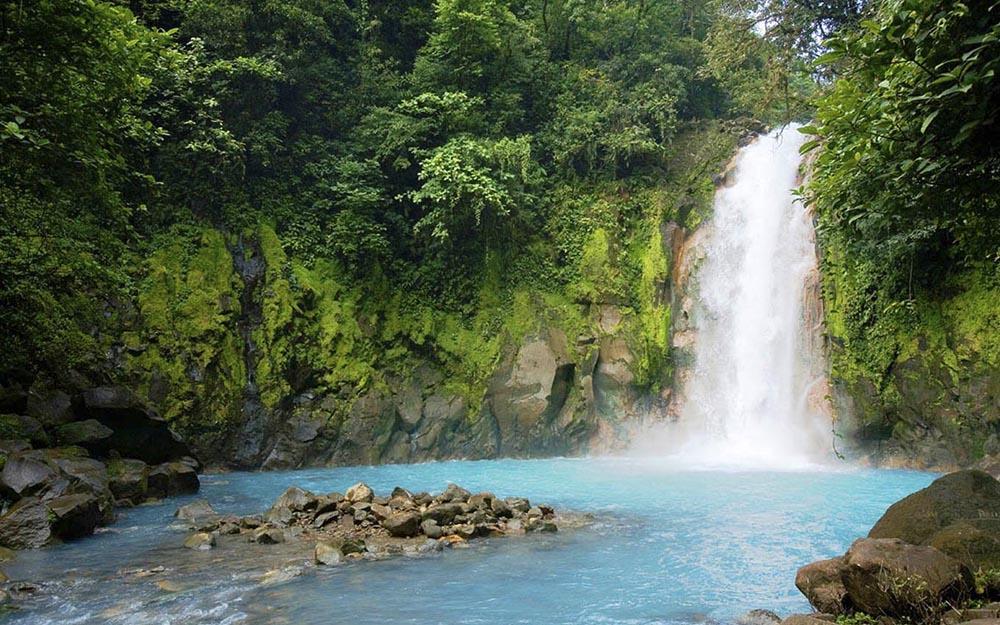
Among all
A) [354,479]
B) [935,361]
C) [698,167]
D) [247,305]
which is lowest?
[354,479]

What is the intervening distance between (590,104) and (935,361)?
41.7 feet

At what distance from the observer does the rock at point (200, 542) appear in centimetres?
818

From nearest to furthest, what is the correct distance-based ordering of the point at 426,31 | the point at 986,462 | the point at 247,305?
the point at 986,462 → the point at 247,305 → the point at 426,31

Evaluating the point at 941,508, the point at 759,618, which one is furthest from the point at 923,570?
the point at 941,508

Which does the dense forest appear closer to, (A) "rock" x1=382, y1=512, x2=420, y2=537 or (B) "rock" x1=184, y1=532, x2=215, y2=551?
(B) "rock" x1=184, y1=532, x2=215, y2=551

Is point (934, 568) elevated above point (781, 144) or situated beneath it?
situated beneath

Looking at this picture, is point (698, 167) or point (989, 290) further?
point (698, 167)

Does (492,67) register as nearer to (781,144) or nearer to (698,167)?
(698,167)

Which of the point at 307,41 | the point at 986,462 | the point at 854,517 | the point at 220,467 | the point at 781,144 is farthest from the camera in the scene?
the point at 781,144

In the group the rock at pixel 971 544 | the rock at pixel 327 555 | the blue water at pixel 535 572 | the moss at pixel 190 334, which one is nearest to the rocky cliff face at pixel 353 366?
the moss at pixel 190 334

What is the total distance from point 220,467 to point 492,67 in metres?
14.1

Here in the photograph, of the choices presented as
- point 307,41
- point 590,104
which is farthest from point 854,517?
point 307,41

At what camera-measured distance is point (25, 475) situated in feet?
28.5

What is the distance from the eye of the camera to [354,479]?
47.1ft
